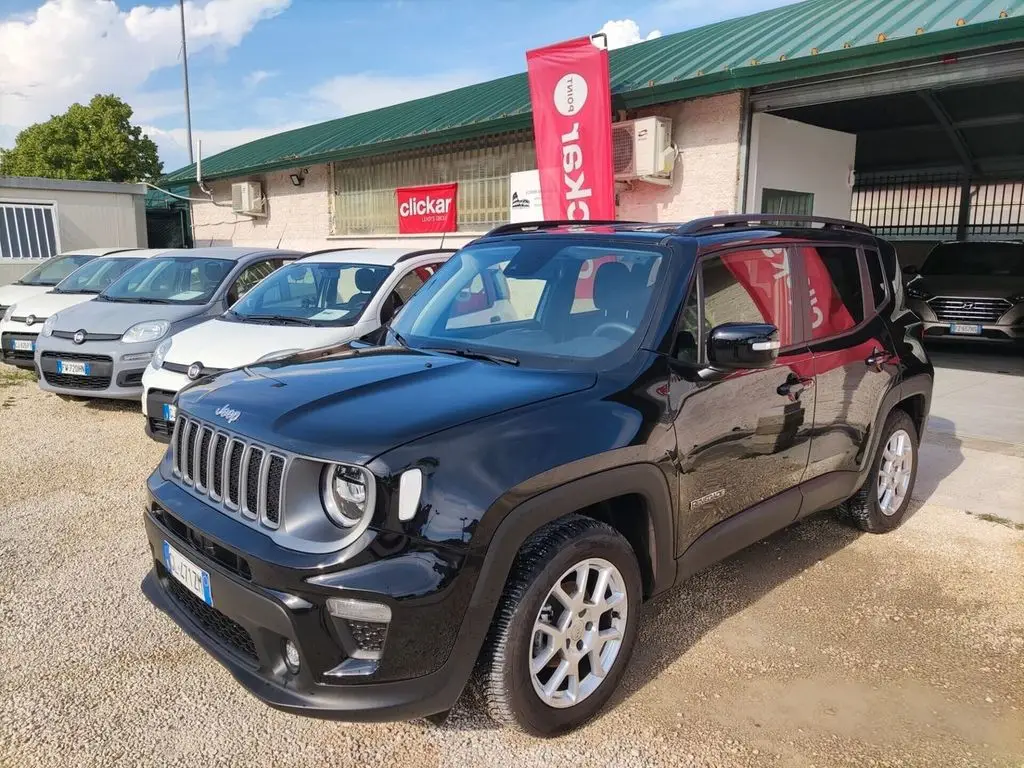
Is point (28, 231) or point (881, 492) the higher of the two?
point (28, 231)

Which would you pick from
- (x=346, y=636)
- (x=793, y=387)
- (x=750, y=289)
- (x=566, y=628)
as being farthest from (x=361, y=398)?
(x=793, y=387)

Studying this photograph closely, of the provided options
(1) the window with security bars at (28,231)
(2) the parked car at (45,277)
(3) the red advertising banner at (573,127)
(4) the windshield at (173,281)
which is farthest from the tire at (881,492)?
(1) the window with security bars at (28,231)

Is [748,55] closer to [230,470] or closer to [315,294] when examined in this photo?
[315,294]

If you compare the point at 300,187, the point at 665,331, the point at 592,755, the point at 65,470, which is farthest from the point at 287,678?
the point at 300,187

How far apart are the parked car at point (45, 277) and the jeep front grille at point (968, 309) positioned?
1243cm

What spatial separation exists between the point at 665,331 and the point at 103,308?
22.0 ft

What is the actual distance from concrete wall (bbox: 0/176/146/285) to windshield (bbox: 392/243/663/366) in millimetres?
16856

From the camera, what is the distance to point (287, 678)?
2.32 metres

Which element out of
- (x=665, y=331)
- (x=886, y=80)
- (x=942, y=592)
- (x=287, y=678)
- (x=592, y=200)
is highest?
(x=886, y=80)

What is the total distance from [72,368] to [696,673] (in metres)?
6.45

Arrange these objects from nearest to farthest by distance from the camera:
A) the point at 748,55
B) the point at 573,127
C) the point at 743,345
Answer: the point at 743,345
the point at 748,55
the point at 573,127

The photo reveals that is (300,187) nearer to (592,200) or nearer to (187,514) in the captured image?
(592,200)

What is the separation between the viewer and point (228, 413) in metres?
2.71

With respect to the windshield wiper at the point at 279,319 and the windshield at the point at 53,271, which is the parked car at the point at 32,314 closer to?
the windshield at the point at 53,271
